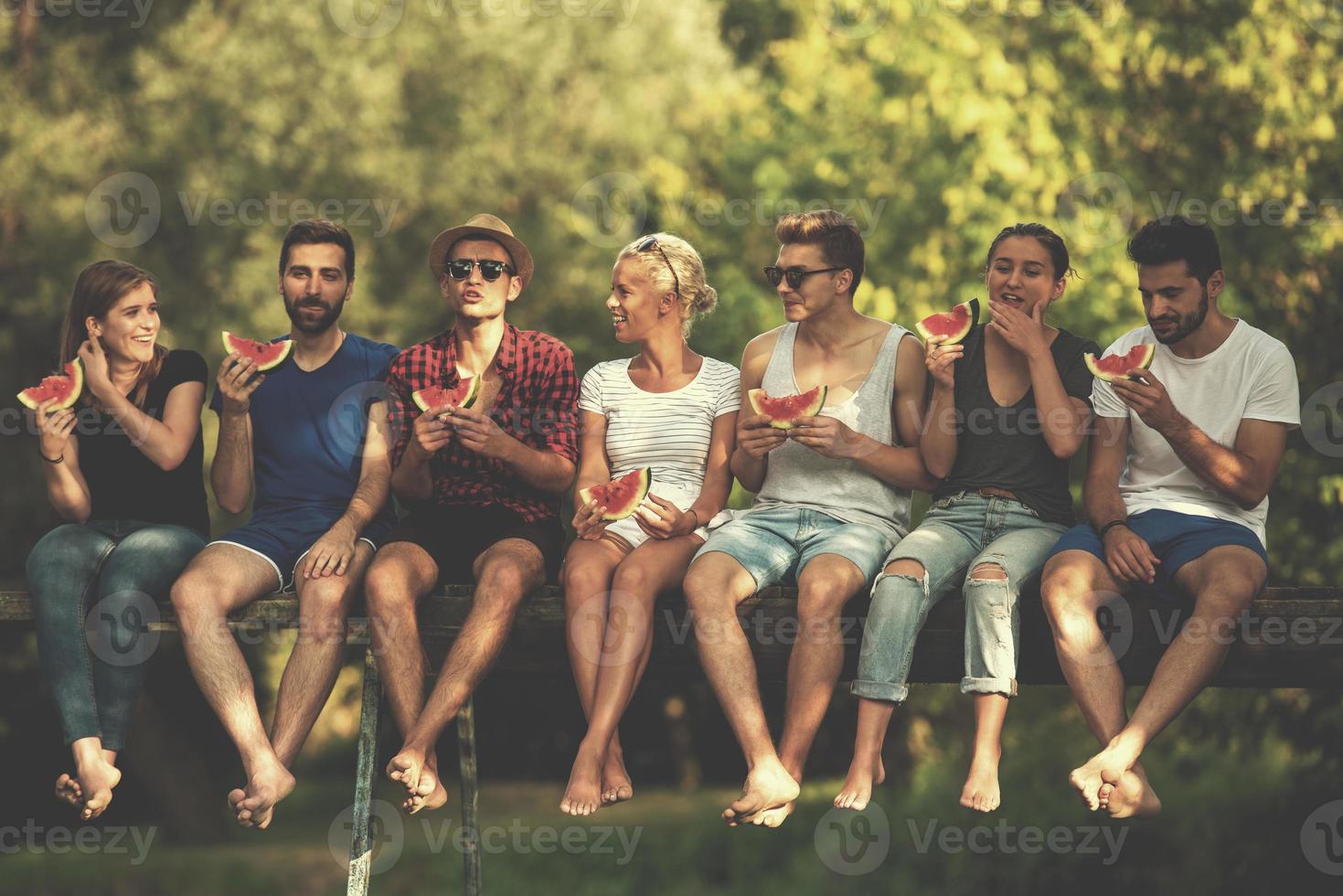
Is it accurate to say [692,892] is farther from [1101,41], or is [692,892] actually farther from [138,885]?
[1101,41]

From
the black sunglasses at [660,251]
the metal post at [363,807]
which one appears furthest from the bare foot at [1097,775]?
the metal post at [363,807]

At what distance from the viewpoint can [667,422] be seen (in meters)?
6.20

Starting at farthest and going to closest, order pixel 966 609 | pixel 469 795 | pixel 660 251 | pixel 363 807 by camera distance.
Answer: pixel 469 795, pixel 660 251, pixel 363 807, pixel 966 609

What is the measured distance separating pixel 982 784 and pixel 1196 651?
2.75ft

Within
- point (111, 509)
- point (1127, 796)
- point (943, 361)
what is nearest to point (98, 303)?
point (111, 509)

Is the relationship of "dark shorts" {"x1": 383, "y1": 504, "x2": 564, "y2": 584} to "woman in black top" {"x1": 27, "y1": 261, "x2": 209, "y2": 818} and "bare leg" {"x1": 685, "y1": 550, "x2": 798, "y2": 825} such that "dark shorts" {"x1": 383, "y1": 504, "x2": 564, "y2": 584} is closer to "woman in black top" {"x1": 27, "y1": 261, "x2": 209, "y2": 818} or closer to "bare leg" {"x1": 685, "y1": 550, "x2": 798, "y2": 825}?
"bare leg" {"x1": 685, "y1": 550, "x2": 798, "y2": 825}

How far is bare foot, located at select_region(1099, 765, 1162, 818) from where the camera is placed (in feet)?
16.7

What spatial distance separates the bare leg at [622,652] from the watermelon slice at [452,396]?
0.85m

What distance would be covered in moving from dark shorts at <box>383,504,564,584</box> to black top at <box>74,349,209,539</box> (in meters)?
0.91

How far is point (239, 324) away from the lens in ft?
49.9

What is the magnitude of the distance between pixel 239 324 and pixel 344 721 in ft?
30.6

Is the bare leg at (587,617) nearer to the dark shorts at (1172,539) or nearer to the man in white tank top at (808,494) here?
the man in white tank top at (808,494)

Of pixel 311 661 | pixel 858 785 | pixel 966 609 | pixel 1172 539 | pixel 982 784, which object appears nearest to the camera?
pixel 982 784

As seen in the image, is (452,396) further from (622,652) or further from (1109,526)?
(1109,526)
